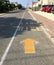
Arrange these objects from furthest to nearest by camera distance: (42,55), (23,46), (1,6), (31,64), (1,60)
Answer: (1,6) → (23,46) → (42,55) → (1,60) → (31,64)

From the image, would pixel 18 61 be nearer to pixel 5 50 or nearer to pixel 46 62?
pixel 46 62

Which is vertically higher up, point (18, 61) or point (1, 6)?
point (18, 61)

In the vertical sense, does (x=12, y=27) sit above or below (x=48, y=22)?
above

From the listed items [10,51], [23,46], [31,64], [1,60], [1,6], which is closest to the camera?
[31,64]

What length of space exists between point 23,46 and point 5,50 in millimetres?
1324

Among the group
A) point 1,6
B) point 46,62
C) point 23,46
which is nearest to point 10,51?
point 23,46

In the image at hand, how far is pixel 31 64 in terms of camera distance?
8375mm

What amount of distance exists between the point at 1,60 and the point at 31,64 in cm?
120

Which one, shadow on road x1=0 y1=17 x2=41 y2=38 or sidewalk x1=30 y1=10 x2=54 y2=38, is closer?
shadow on road x1=0 y1=17 x2=41 y2=38

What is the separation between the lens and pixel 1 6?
7862cm

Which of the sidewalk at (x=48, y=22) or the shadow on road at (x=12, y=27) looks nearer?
the shadow on road at (x=12, y=27)

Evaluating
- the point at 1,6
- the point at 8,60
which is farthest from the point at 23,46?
the point at 1,6

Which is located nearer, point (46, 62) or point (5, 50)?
point (46, 62)

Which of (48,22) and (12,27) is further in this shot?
(48,22)
